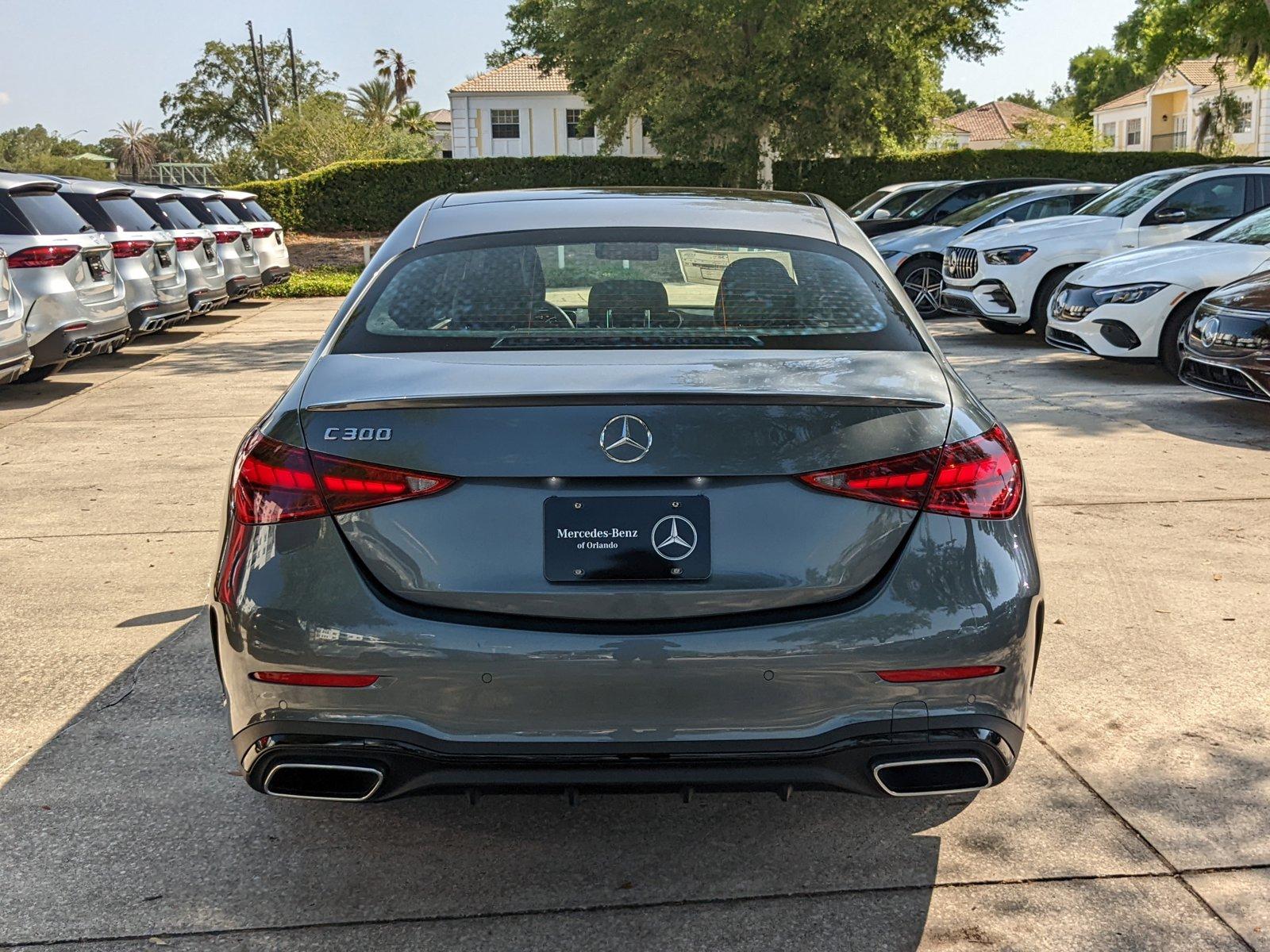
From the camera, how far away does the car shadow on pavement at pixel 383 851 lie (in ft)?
10.1

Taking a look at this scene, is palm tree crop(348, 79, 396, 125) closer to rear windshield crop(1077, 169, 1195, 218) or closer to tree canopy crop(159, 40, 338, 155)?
tree canopy crop(159, 40, 338, 155)

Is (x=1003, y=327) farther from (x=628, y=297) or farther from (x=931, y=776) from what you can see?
(x=931, y=776)

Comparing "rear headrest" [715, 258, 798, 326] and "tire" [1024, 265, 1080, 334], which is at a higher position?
"rear headrest" [715, 258, 798, 326]

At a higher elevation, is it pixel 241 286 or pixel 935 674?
pixel 241 286

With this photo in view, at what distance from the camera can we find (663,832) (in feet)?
11.4

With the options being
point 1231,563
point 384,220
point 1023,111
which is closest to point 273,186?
point 384,220

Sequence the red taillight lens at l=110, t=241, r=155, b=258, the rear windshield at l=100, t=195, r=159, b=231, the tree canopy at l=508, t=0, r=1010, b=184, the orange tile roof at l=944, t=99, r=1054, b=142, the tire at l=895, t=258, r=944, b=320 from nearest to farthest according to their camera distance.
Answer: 1. the red taillight lens at l=110, t=241, r=155, b=258
2. the rear windshield at l=100, t=195, r=159, b=231
3. the tire at l=895, t=258, r=944, b=320
4. the tree canopy at l=508, t=0, r=1010, b=184
5. the orange tile roof at l=944, t=99, r=1054, b=142

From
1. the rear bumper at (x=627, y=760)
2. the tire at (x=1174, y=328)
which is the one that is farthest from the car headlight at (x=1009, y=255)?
the rear bumper at (x=627, y=760)

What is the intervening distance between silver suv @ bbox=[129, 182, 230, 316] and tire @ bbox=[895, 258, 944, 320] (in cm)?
880

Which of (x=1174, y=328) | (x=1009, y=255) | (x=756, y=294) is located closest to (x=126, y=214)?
(x=1009, y=255)

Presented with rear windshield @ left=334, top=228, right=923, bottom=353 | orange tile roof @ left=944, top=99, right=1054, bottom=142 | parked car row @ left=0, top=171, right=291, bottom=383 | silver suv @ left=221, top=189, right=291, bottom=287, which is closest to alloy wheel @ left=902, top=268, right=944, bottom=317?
parked car row @ left=0, top=171, right=291, bottom=383

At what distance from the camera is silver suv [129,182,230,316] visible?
1641 cm

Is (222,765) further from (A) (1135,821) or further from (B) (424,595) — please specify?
(A) (1135,821)

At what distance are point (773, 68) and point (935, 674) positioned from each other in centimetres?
2872
